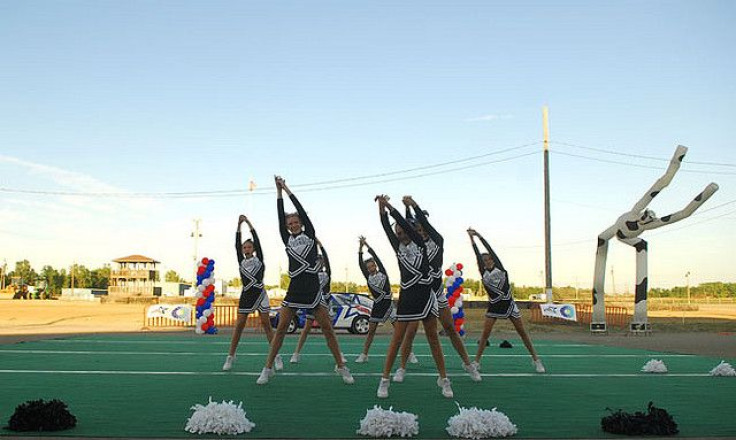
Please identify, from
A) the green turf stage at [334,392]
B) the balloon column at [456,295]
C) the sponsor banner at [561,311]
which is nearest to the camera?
the green turf stage at [334,392]

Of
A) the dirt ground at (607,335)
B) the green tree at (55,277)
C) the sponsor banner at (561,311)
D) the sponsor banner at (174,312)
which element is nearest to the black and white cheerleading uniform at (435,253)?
the dirt ground at (607,335)

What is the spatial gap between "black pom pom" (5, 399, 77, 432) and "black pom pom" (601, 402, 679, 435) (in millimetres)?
4643

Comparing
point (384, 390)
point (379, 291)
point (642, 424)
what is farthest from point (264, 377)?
point (642, 424)

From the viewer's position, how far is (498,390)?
28.3ft

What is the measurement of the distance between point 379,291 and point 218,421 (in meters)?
6.51

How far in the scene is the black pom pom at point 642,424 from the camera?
18.6ft

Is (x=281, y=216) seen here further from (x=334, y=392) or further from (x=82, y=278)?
(x=82, y=278)

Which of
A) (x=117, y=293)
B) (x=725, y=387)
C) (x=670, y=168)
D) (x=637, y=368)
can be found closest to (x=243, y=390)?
(x=725, y=387)

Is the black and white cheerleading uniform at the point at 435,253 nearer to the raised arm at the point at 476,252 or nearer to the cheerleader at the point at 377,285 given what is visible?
the raised arm at the point at 476,252

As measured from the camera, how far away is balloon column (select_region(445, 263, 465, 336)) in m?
21.2

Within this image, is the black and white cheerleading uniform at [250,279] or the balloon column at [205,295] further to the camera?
the balloon column at [205,295]

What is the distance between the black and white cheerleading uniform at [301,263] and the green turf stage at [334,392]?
1.12 m

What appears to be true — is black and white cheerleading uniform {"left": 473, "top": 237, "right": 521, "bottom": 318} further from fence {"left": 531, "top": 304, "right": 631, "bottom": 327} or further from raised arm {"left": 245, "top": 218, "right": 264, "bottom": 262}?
fence {"left": 531, "top": 304, "right": 631, "bottom": 327}

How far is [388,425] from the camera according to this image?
549 centimetres
